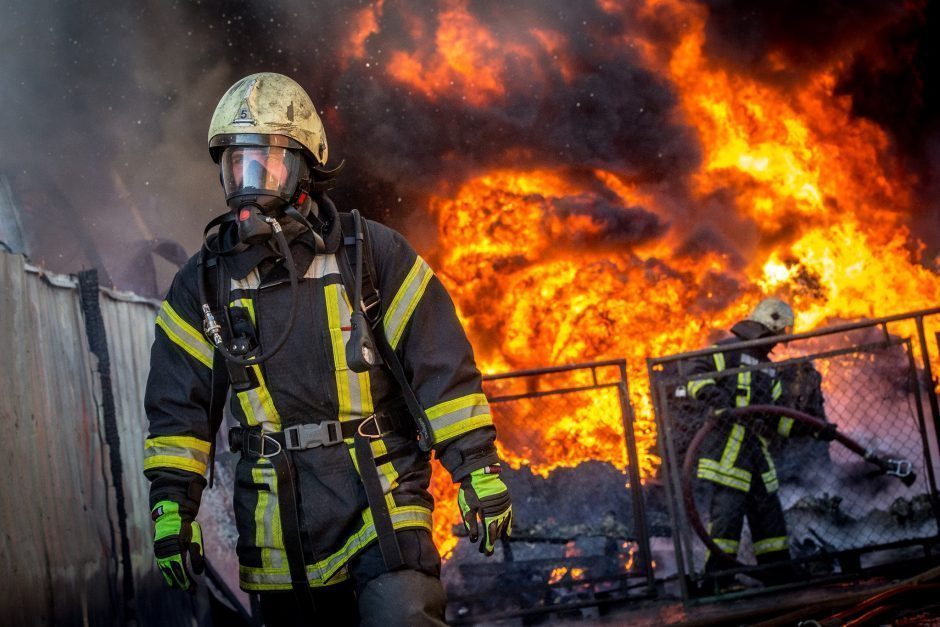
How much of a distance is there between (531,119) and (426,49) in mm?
1594

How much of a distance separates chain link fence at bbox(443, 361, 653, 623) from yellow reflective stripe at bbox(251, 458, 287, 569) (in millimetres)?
2384

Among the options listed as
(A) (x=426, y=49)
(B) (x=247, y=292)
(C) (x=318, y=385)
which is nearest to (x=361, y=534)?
(C) (x=318, y=385)

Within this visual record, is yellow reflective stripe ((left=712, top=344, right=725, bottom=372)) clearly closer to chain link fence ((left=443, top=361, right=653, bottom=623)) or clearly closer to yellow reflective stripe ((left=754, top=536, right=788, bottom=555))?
chain link fence ((left=443, top=361, right=653, bottom=623))

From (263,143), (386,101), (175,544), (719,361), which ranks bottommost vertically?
(175,544)

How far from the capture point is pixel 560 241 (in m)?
10.7

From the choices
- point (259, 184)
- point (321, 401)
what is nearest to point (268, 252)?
point (259, 184)

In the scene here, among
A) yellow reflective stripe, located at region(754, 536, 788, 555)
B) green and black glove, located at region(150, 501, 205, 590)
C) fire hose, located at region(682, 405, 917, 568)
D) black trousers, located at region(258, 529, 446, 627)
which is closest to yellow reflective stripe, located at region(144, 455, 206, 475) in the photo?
green and black glove, located at region(150, 501, 205, 590)

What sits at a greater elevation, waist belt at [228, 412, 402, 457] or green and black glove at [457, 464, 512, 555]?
waist belt at [228, 412, 402, 457]

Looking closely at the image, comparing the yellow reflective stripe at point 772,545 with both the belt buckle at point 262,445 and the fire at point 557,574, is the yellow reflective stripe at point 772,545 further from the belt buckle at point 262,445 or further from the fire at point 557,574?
the belt buckle at point 262,445

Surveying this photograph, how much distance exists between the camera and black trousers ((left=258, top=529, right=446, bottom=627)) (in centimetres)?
264

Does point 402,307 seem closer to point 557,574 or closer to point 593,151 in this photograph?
point 557,574

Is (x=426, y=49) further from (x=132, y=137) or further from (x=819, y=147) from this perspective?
(x=819, y=147)

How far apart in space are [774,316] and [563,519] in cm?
236

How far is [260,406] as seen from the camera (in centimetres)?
296
